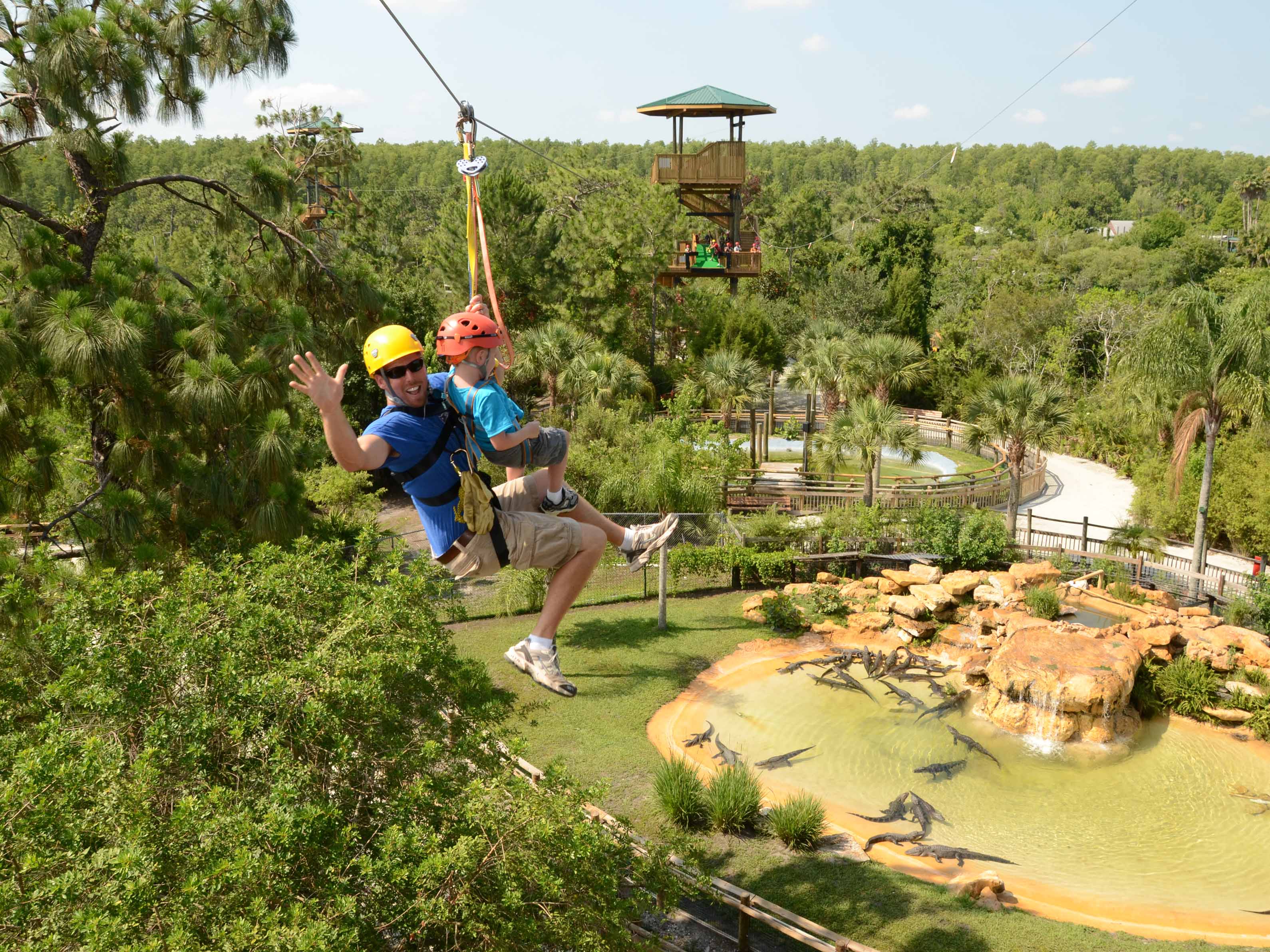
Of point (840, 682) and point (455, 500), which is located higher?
point (455, 500)

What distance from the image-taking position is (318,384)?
4.58 meters

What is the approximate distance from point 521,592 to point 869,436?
29.5ft

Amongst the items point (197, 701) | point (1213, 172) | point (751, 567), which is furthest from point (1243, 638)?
point (1213, 172)

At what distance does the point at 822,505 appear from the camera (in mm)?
24250

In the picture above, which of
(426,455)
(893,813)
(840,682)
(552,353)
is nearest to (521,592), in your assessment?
(840,682)

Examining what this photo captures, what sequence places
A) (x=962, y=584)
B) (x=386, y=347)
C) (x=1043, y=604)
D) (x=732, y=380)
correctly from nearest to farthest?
(x=386, y=347) → (x=1043, y=604) → (x=962, y=584) → (x=732, y=380)

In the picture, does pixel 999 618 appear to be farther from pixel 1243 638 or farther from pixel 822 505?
pixel 822 505

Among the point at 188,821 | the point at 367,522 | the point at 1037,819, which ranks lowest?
the point at 1037,819

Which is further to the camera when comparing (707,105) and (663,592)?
(707,105)

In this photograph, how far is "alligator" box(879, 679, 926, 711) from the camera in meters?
15.4

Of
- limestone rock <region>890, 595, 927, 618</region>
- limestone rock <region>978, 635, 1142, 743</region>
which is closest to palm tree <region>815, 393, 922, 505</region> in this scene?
limestone rock <region>890, 595, 927, 618</region>

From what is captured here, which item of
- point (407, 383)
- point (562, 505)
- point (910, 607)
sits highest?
point (407, 383)

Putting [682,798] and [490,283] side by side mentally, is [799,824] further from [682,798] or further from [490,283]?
[490,283]

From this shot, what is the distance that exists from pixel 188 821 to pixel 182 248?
148 feet
